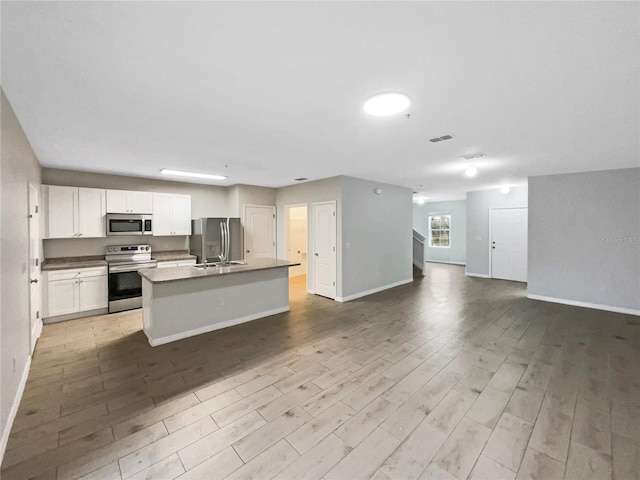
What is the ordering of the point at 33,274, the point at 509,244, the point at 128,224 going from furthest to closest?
the point at 509,244 < the point at 128,224 < the point at 33,274

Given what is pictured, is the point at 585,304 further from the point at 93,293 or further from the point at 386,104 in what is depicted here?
the point at 93,293

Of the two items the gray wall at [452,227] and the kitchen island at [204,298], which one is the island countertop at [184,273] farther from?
the gray wall at [452,227]

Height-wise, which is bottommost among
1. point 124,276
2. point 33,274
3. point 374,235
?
point 124,276

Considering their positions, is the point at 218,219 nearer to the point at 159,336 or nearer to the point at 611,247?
the point at 159,336

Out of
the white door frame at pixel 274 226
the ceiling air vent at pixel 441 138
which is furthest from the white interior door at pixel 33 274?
the ceiling air vent at pixel 441 138

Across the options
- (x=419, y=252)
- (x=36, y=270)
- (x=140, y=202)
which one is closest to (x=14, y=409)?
(x=36, y=270)

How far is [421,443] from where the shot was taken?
1901 millimetres

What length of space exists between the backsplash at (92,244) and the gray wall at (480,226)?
8.17 meters

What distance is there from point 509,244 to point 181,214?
336 inches

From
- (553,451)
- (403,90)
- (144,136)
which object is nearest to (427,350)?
(553,451)

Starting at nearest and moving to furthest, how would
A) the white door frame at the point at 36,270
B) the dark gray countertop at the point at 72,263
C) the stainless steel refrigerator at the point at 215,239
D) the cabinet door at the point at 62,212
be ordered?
the white door frame at the point at 36,270 < the dark gray countertop at the point at 72,263 < the cabinet door at the point at 62,212 < the stainless steel refrigerator at the point at 215,239

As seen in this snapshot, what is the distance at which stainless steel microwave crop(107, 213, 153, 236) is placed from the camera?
5102 mm

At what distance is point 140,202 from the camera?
5.44 meters

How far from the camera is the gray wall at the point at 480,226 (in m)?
7.82
